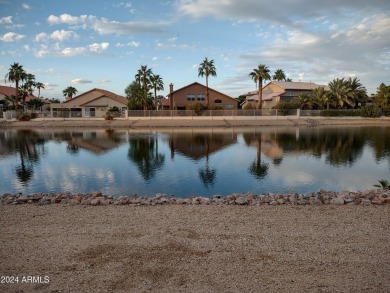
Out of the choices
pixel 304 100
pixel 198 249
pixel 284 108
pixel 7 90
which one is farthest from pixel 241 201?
pixel 7 90

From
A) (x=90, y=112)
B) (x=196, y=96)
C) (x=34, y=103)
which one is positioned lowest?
(x=90, y=112)

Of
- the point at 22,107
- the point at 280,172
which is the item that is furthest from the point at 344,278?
the point at 22,107

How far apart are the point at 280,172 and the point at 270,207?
32.7 ft

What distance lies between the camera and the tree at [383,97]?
242ft

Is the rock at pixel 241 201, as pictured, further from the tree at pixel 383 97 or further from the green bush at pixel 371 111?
the tree at pixel 383 97

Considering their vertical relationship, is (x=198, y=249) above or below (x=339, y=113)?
below

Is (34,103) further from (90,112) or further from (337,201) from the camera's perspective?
(337,201)

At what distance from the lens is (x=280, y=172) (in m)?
21.5

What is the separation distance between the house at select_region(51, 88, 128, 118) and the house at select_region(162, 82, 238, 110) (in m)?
13.6

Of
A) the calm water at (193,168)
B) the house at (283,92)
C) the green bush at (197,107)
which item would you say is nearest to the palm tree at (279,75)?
the house at (283,92)

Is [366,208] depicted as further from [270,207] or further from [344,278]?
[344,278]

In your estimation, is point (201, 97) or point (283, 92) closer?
point (201, 97)

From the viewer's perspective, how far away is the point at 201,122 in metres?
66.8

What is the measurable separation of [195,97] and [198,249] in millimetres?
69927
